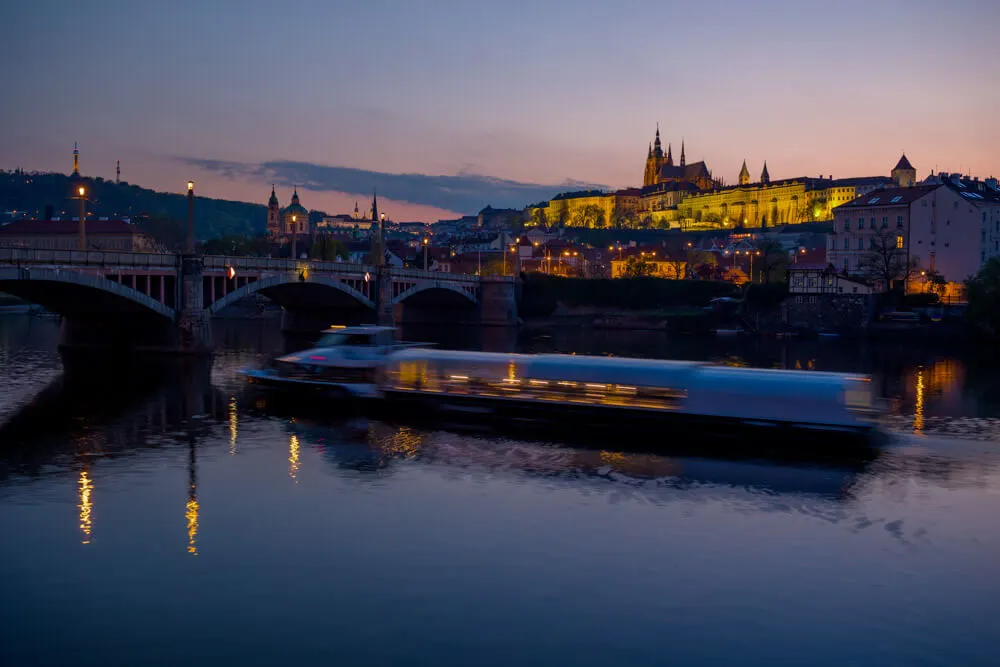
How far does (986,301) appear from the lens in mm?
81438

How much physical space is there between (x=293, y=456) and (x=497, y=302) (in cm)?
8605

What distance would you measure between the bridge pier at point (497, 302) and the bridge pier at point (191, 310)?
5694cm

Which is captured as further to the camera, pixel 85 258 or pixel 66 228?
pixel 66 228

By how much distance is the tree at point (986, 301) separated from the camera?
81000 mm

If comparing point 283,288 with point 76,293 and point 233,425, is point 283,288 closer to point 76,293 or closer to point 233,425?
point 76,293

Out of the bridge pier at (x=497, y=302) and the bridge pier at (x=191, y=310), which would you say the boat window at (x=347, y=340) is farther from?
the bridge pier at (x=497, y=302)

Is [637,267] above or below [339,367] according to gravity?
above

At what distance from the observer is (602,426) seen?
106 ft

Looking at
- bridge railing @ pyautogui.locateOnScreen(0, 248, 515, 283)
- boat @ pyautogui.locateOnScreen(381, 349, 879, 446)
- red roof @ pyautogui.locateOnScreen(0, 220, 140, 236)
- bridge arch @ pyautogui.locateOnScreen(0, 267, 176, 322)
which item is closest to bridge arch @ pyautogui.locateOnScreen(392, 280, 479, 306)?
bridge railing @ pyautogui.locateOnScreen(0, 248, 515, 283)

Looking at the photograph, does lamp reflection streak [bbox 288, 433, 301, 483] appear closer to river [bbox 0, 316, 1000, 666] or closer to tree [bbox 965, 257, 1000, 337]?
river [bbox 0, 316, 1000, 666]

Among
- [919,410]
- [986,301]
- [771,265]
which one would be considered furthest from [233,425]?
[771,265]

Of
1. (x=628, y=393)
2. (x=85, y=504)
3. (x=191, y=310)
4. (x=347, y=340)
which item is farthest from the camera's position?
(x=191, y=310)

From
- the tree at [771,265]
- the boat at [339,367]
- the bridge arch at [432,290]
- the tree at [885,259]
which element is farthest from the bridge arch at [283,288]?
the tree at [771,265]

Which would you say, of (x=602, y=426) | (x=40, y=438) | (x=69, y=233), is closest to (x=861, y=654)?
(x=602, y=426)
